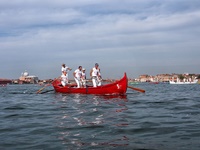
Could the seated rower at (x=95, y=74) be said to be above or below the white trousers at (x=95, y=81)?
above

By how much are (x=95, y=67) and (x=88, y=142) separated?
18.9 meters

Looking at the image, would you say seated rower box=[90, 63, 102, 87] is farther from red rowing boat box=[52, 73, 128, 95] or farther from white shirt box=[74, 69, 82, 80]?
white shirt box=[74, 69, 82, 80]

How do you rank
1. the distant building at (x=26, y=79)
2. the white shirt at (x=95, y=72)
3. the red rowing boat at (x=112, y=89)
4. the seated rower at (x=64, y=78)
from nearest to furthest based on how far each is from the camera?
the red rowing boat at (x=112, y=89) < the white shirt at (x=95, y=72) < the seated rower at (x=64, y=78) < the distant building at (x=26, y=79)

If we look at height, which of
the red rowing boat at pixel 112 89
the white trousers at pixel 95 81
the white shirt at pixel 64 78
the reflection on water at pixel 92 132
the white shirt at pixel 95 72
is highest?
the white shirt at pixel 95 72

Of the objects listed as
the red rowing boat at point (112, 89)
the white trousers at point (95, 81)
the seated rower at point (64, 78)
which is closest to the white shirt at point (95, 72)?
the white trousers at point (95, 81)

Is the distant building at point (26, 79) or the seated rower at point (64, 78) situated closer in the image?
the seated rower at point (64, 78)

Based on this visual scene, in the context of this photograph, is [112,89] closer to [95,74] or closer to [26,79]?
[95,74]

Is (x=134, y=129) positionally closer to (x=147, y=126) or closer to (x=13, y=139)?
(x=147, y=126)

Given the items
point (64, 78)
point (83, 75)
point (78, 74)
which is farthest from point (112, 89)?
point (64, 78)


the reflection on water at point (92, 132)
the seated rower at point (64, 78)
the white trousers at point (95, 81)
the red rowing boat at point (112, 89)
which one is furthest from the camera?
the seated rower at point (64, 78)

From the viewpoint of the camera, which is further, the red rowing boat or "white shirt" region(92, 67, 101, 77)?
"white shirt" region(92, 67, 101, 77)

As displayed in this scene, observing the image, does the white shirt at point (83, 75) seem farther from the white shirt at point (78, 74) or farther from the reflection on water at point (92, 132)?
the reflection on water at point (92, 132)

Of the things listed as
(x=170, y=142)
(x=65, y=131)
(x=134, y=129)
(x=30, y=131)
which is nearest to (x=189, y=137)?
(x=170, y=142)

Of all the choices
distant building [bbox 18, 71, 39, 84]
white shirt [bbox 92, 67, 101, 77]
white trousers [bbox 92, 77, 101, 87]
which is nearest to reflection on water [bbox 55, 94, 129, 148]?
white shirt [bbox 92, 67, 101, 77]
